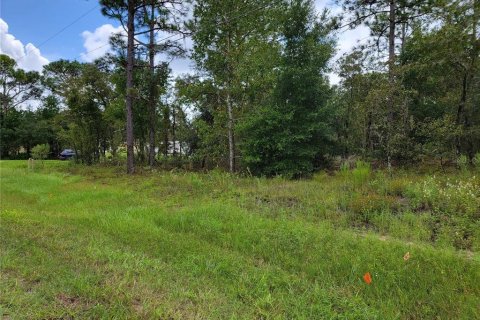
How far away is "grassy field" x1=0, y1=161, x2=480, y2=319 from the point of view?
9.09 ft

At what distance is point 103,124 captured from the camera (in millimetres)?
20641

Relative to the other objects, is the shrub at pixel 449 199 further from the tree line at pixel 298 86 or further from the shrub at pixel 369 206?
the tree line at pixel 298 86

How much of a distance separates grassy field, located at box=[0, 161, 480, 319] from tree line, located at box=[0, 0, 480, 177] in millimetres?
5056

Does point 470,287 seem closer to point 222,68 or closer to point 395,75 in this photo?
point 395,75

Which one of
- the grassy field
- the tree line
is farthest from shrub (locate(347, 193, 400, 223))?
the tree line

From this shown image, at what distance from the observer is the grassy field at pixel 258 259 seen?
9.09ft

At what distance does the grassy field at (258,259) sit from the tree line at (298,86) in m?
5.06

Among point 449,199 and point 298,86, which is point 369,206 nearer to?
point 449,199

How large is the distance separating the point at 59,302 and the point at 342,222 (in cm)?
400

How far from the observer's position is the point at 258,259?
159 inches

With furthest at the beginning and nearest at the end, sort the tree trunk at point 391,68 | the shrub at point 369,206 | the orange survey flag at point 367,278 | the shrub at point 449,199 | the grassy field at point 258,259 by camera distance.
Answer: the tree trunk at point 391,68, the shrub at point 369,206, the shrub at point 449,199, the orange survey flag at point 367,278, the grassy field at point 258,259

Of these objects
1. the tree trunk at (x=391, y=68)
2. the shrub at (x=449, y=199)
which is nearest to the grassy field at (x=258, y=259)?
the shrub at (x=449, y=199)

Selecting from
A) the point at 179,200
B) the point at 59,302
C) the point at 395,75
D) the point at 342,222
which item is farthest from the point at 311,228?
the point at 395,75

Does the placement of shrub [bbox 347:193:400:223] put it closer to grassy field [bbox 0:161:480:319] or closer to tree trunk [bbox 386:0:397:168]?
grassy field [bbox 0:161:480:319]
